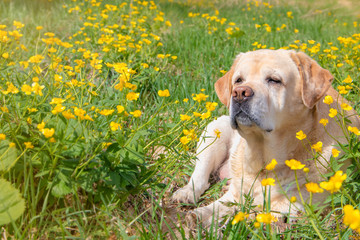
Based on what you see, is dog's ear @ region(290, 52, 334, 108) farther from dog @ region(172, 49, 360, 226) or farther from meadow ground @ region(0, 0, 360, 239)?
meadow ground @ region(0, 0, 360, 239)

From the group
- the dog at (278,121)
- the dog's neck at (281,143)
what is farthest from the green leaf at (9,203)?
the dog's neck at (281,143)

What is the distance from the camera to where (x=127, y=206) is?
8.57 feet

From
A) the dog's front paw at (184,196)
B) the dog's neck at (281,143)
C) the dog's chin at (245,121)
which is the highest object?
the dog's chin at (245,121)

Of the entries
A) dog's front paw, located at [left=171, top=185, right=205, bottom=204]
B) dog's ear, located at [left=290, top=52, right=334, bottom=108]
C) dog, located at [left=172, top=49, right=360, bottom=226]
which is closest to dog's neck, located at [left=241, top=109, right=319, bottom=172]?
dog, located at [left=172, top=49, right=360, bottom=226]

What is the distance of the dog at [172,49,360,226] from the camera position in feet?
9.09

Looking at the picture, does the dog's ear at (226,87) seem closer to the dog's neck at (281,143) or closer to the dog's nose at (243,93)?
the dog's neck at (281,143)

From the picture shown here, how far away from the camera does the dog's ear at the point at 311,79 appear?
113 inches

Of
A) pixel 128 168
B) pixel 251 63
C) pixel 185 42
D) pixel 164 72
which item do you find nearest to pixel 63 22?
pixel 185 42

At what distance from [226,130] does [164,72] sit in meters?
1.22

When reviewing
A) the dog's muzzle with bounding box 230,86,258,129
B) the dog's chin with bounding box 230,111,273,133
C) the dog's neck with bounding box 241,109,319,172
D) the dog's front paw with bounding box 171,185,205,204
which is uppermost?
the dog's muzzle with bounding box 230,86,258,129

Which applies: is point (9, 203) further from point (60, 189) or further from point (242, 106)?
point (242, 106)

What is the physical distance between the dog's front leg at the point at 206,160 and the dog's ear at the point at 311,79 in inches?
28.5

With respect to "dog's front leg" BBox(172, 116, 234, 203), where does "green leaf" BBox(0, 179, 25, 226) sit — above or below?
above

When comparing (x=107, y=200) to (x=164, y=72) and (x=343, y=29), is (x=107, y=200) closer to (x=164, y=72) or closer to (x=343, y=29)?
(x=164, y=72)
